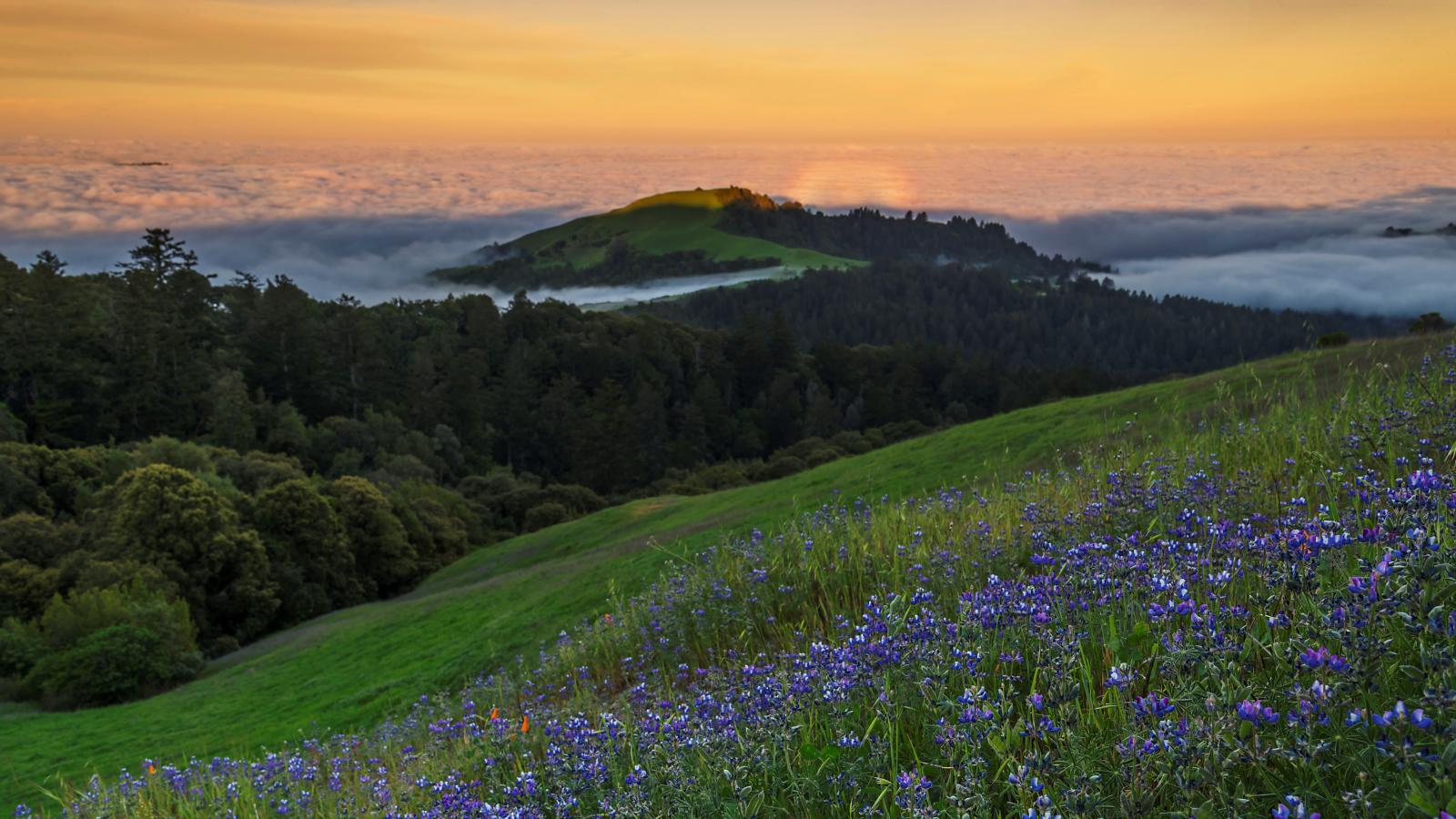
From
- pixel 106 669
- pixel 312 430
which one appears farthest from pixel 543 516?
pixel 106 669

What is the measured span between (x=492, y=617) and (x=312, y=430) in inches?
2841

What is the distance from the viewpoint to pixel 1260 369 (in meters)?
28.5

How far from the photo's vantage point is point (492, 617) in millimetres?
27406

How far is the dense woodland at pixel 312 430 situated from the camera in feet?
150

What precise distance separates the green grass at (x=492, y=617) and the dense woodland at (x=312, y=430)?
21.5 feet

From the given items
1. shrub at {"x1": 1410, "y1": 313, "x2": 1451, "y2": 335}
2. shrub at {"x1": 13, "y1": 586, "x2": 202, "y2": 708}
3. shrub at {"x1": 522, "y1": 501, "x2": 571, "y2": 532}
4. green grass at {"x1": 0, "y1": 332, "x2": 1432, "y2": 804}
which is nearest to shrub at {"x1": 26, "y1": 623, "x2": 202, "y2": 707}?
shrub at {"x1": 13, "y1": 586, "x2": 202, "y2": 708}

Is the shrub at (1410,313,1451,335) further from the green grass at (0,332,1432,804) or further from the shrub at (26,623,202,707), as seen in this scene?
the shrub at (26,623,202,707)

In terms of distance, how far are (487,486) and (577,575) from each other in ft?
206

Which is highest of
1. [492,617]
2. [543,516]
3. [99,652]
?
[492,617]

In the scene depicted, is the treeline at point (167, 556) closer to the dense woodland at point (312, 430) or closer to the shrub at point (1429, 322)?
the dense woodland at point (312, 430)

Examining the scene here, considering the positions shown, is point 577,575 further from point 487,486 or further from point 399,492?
point 487,486

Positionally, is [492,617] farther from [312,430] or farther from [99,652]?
[312,430]

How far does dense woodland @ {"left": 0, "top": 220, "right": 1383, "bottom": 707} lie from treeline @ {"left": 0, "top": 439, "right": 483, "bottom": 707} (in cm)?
13

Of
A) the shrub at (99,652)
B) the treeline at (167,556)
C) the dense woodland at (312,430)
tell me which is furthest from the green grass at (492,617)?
the dense woodland at (312,430)
